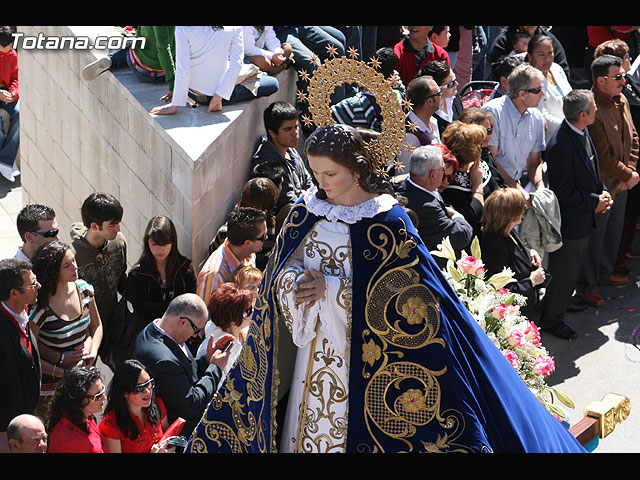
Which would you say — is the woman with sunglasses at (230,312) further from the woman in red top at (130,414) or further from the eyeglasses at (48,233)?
the eyeglasses at (48,233)

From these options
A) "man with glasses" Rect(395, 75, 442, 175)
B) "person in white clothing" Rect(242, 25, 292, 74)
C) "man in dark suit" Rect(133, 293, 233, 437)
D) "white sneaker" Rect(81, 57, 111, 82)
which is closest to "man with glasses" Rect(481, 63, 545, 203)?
"man with glasses" Rect(395, 75, 442, 175)

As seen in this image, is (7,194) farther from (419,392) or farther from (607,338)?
(419,392)

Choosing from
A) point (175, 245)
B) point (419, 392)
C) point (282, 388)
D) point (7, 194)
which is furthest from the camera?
point (7, 194)

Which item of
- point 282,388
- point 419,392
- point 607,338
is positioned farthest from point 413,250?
point 607,338

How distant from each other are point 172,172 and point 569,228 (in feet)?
10.7

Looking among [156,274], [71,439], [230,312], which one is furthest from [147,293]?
[71,439]

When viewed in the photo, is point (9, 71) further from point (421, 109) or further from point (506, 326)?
point (506, 326)

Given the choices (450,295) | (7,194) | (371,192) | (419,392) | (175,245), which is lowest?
(7,194)

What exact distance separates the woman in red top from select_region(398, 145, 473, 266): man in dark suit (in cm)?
229

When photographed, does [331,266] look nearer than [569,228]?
Yes

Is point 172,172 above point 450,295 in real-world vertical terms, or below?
below

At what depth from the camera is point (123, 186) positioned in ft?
24.8

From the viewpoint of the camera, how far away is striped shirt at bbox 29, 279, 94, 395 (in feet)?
18.7

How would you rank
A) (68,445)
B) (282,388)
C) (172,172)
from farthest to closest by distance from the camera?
(172,172)
(68,445)
(282,388)
